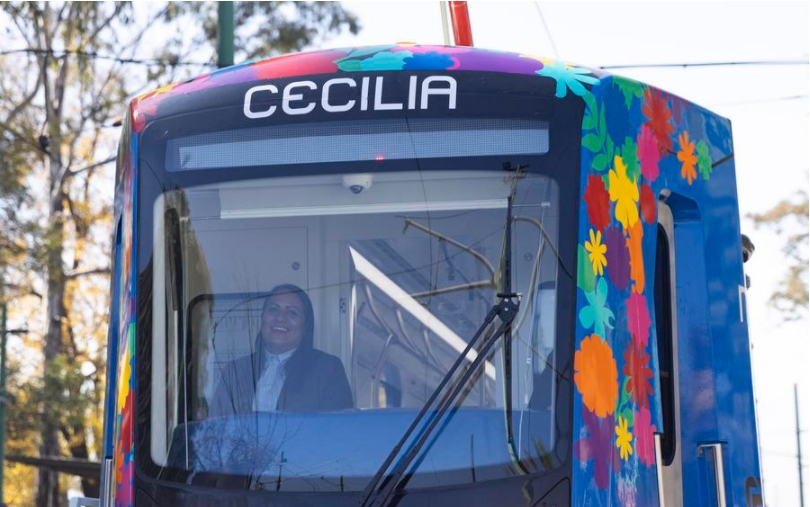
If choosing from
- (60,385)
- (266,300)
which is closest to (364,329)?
(266,300)

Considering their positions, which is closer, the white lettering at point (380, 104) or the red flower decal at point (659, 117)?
the white lettering at point (380, 104)

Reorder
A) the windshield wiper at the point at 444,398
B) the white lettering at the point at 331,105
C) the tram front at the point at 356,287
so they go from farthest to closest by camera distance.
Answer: the white lettering at the point at 331,105 → the tram front at the point at 356,287 → the windshield wiper at the point at 444,398

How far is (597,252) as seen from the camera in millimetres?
5090

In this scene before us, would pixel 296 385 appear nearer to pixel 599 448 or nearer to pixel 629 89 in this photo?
pixel 599 448

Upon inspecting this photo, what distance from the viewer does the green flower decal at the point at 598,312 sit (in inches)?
197

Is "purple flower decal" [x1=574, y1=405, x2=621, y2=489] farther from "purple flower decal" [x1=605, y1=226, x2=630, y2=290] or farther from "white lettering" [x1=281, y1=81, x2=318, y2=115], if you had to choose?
"white lettering" [x1=281, y1=81, x2=318, y2=115]

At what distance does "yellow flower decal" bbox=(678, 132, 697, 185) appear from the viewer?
564 centimetres

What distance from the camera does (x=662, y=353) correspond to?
567 centimetres

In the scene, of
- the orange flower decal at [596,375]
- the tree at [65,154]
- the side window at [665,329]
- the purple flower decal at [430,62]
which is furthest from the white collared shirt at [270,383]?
the tree at [65,154]

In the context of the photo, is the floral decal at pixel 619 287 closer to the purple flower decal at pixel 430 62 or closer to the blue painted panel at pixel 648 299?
the blue painted panel at pixel 648 299

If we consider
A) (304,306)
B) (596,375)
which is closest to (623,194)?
(596,375)

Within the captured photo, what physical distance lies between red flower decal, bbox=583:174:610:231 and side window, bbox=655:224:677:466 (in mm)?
560

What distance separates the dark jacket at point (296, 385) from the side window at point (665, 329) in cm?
134

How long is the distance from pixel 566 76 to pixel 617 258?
73cm
